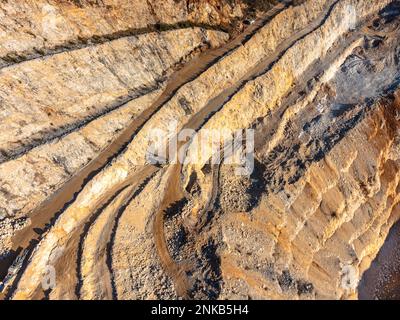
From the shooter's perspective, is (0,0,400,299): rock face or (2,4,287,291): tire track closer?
(2,4,287,291): tire track

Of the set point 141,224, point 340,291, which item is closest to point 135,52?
point 141,224

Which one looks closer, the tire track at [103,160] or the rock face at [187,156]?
the tire track at [103,160]

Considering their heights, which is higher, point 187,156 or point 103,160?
point 103,160

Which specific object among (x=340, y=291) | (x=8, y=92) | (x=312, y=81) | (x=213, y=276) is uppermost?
(x=312, y=81)

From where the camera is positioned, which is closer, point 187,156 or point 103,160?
point 103,160

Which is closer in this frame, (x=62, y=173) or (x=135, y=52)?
(x=62, y=173)

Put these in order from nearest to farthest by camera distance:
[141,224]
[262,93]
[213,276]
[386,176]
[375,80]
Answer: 1. [213,276]
2. [141,224]
3. [262,93]
4. [386,176]
5. [375,80]

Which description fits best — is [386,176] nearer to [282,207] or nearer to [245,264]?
[282,207]

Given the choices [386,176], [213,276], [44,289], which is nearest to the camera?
[44,289]
